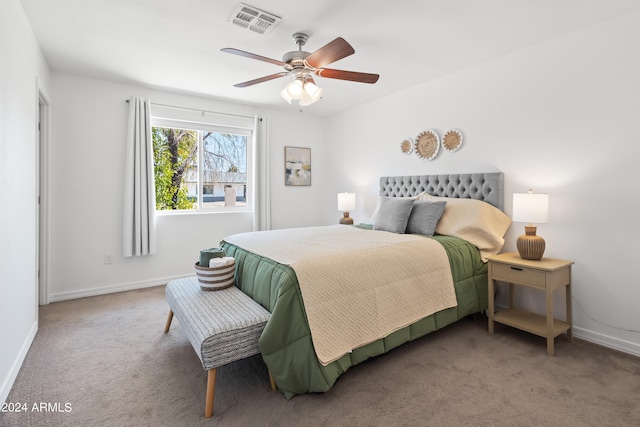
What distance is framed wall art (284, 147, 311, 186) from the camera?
201 inches

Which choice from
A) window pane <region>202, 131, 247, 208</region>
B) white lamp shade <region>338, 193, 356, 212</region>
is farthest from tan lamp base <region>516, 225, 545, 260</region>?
window pane <region>202, 131, 247, 208</region>

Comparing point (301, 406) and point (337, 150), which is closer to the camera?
point (301, 406)

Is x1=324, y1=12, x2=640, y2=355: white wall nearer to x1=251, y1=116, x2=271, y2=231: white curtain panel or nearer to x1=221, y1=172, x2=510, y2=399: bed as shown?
x1=221, y1=172, x2=510, y2=399: bed

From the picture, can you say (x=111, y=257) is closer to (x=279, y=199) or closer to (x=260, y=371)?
(x=279, y=199)

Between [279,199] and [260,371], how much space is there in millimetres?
3219

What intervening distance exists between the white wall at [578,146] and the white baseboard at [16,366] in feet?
12.6

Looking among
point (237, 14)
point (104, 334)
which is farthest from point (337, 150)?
point (104, 334)

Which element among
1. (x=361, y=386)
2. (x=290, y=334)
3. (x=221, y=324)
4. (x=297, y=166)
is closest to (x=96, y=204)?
(x=297, y=166)

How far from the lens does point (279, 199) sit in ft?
16.5

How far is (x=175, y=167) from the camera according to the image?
4.31m

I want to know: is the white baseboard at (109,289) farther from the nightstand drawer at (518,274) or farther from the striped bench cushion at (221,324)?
the nightstand drawer at (518,274)

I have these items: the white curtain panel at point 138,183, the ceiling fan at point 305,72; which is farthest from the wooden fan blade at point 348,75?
the white curtain panel at point 138,183

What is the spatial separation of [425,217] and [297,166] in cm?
264

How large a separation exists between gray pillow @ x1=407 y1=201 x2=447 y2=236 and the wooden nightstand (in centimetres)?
60
